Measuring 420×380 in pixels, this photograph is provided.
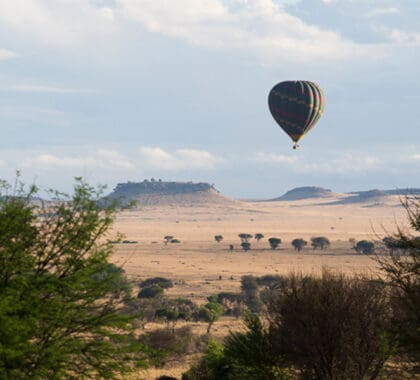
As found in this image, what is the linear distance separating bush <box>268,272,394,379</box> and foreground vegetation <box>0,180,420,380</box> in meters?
0.03

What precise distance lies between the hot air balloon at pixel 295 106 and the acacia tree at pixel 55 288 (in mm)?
61853

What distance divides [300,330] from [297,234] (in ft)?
556

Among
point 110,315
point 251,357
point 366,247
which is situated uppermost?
point 110,315

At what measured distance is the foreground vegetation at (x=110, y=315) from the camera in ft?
56.4

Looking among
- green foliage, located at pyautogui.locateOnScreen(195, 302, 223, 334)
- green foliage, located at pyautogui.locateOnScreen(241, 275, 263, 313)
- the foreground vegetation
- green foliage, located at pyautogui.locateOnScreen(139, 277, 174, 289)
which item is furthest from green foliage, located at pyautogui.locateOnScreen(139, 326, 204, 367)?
green foliage, located at pyautogui.locateOnScreen(139, 277, 174, 289)

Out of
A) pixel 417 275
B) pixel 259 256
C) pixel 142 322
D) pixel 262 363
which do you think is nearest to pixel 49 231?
pixel 417 275

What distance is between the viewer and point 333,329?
2552 cm

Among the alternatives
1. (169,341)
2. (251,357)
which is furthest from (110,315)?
(169,341)

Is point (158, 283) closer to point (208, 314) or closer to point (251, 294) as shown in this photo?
point (251, 294)

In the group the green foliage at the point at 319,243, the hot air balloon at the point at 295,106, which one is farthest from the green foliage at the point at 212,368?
the green foliage at the point at 319,243

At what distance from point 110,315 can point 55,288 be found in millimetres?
1887

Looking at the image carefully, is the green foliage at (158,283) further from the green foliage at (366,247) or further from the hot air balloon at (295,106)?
the green foliage at (366,247)

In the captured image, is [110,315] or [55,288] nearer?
[55,288]

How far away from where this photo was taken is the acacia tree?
1675 centimetres
